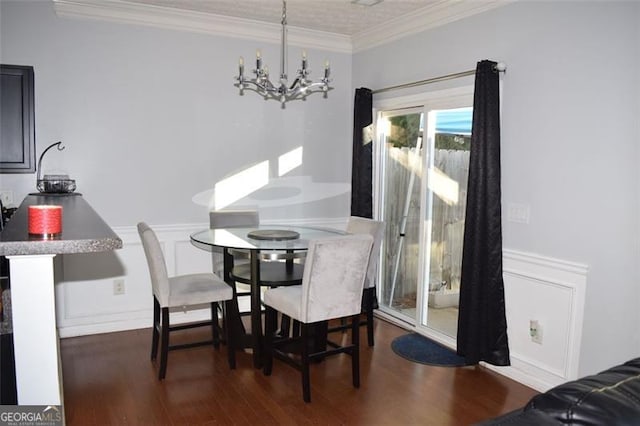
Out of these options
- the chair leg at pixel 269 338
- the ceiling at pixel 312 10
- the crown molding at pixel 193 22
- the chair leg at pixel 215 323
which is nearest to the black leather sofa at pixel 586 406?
the chair leg at pixel 269 338

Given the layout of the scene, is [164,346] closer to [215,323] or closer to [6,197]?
[215,323]

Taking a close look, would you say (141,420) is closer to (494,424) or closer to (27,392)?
(27,392)

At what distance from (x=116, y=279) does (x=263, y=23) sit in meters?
2.60

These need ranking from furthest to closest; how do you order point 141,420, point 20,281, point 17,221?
point 141,420 → point 17,221 → point 20,281

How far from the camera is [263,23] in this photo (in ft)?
14.8

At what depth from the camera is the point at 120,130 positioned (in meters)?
4.16

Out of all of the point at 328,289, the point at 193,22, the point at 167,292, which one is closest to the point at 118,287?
the point at 167,292

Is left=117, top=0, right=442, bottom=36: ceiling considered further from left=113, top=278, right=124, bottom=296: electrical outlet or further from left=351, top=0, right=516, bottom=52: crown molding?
left=113, top=278, right=124, bottom=296: electrical outlet

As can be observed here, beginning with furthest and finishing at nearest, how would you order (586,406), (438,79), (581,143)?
(438,79), (581,143), (586,406)

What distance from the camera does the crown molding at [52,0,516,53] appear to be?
12.5ft

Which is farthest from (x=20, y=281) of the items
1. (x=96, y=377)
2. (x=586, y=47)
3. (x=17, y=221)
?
(x=586, y=47)

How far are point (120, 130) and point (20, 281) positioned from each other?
9.46 feet

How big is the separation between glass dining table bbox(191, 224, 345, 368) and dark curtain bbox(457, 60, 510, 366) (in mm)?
1151

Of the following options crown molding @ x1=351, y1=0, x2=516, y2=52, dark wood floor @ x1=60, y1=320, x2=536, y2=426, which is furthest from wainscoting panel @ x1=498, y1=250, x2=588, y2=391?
crown molding @ x1=351, y1=0, x2=516, y2=52
